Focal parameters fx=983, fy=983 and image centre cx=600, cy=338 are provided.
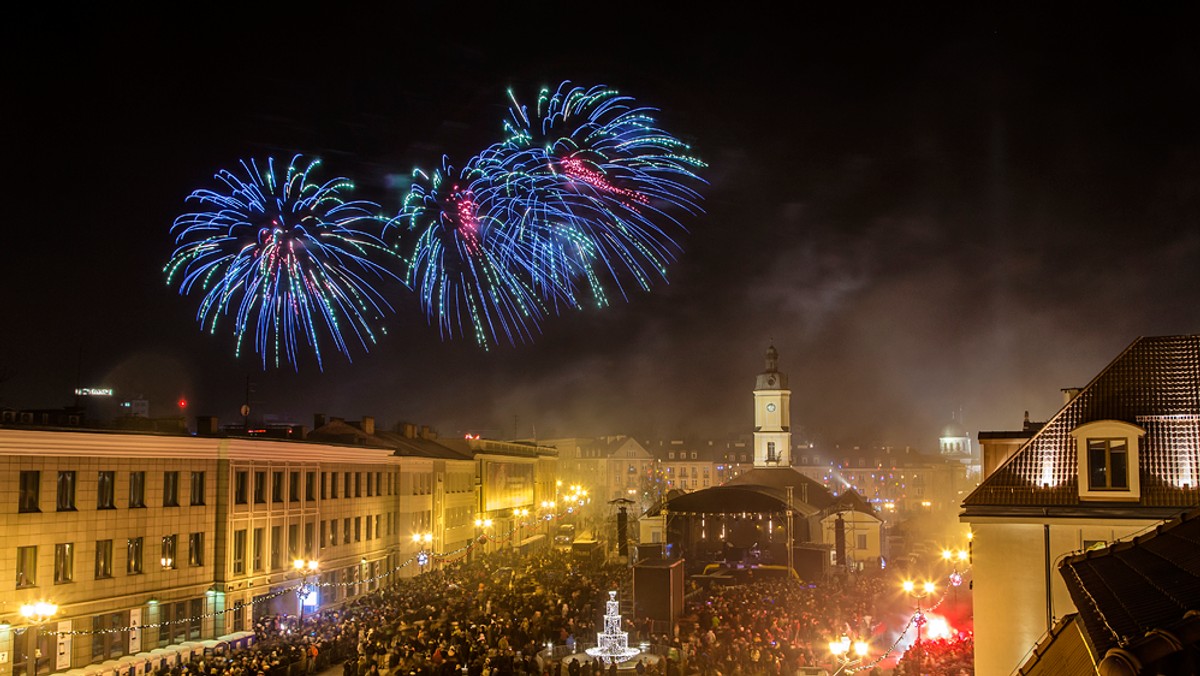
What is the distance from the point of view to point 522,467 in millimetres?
79000

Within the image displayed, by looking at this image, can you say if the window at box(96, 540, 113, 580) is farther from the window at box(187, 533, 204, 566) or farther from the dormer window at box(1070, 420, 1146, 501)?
the dormer window at box(1070, 420, 1146, 501)

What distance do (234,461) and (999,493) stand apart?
2559 cm

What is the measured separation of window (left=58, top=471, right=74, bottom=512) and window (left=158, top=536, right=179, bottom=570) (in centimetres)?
398

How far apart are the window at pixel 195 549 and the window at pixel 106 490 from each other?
3662 mm

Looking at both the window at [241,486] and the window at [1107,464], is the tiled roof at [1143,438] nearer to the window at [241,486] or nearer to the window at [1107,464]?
the window at [1107,464]

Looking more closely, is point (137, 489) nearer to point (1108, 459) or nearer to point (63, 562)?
point (63, 562)

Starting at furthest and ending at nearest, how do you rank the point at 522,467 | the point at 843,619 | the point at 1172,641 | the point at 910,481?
the point at 910,481 < the point at 522,467 < the point at 843,619 < the point at 1172,641

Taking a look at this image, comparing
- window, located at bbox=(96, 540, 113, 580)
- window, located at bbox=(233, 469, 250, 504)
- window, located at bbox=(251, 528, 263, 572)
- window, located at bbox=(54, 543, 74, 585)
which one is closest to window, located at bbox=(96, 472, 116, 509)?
window, located at bbox=(96, 540, 113, 580)

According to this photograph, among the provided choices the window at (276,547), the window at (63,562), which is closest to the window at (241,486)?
the window at (276,547)

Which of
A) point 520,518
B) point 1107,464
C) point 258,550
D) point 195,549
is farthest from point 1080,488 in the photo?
point 520,518

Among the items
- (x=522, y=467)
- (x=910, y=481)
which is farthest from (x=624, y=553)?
(x=910, y=481)

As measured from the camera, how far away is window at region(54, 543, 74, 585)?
87.9 feet

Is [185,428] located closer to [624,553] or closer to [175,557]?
[175,557]

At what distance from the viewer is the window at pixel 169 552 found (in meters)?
31.1
